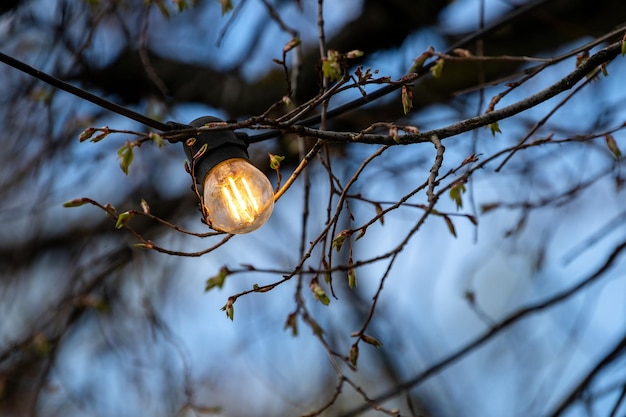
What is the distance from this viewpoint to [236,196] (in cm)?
144

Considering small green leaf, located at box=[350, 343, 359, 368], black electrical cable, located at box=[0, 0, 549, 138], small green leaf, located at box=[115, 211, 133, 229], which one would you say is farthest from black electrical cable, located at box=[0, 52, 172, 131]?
small green leaf, located at box=[350, 343, 359, 368]

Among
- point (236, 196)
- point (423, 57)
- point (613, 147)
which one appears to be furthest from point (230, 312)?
point (613, 147)

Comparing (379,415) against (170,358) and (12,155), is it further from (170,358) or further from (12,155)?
(12,155)

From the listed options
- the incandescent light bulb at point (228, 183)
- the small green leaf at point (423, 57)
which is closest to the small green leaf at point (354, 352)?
the incandescent light bulb at point (228, 183)

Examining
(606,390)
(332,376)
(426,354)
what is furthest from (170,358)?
(606,390)

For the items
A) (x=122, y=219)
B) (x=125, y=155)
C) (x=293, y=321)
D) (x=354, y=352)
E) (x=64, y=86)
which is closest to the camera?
(x=64, y=86)

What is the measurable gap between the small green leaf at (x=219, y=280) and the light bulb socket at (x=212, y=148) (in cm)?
37

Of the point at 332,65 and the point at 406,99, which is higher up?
the point at 332,65

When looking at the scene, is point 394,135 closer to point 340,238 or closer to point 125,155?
point 340,238

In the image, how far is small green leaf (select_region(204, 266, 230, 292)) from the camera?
69.8 inches

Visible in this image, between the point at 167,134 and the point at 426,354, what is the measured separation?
2.73 metres

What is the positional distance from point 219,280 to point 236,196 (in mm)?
385

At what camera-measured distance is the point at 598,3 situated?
2.89 m

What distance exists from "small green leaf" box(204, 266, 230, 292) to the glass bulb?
35 centimetres
